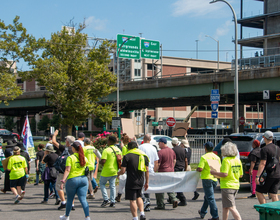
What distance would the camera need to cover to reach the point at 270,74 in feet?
93.2

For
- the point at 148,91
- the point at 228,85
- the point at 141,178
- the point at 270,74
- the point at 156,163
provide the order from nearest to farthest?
1. the point at 141,178
2. the point at 156,163
3. the point at 270,74
4. the point at 228,85
5. the point at 148,91

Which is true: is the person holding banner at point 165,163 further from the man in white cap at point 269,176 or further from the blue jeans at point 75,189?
the blue jeans at point 75,189

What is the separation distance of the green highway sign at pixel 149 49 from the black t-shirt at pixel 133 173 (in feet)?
92.2

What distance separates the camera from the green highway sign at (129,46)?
31.3 meters

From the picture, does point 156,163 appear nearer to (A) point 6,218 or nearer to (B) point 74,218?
(B) point 74,218

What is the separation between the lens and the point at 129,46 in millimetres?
32281

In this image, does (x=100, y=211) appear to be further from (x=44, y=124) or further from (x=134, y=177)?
(x=44, y=124)

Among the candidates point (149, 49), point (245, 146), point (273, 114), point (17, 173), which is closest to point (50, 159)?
point (17, 173)

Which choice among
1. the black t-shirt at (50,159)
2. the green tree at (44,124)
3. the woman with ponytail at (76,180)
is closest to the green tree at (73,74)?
the black t-shirt at (50,159)

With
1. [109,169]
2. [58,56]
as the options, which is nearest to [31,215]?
[109,169]

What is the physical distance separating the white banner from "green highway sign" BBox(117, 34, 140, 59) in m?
23.1

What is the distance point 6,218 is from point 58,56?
2350cm

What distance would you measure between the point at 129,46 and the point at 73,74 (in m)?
5.97

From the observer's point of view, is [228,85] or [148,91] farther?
[148,91]
